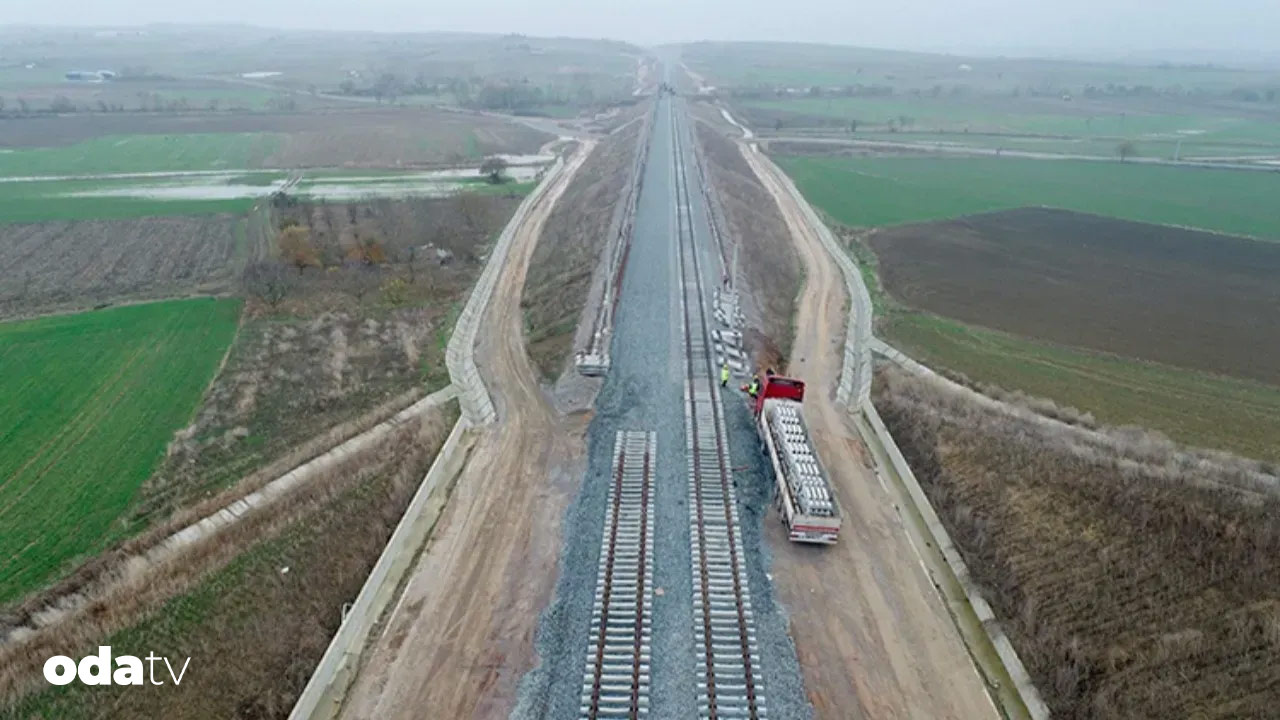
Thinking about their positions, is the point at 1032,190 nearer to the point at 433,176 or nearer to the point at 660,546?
the point at 433,176

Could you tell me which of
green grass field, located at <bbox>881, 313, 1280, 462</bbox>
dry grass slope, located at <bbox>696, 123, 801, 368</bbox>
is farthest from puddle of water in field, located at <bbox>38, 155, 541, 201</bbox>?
green grass field, located at <bbox>881, 313, 1280, 462</bbox>

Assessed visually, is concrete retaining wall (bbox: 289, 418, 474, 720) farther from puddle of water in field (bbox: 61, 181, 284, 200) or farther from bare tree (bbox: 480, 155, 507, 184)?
puddle of water in field (bbox: 61, 181, 284, 200)

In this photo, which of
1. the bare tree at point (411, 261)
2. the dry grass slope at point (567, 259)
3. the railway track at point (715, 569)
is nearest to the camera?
the railway track at point (715, 569)

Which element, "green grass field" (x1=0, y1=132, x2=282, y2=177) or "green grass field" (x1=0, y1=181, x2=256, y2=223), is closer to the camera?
"green grass field" (x1=0, y1=181, x2=256, y2=223)

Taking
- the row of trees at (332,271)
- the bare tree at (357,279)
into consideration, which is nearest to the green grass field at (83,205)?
the row of trees at (332,271)

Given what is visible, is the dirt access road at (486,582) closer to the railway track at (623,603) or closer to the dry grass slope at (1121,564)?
the railway track at (623,603)

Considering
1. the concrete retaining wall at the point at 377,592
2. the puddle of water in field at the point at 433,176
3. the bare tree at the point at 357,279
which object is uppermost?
the puddle of water in field at the point at 433,176

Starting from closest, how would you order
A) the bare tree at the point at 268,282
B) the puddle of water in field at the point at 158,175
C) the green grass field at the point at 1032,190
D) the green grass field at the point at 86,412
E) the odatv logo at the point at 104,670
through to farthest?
the odatv logo at the point at 104,670
the green grass field at the point at 86,412
the bare tree at the point at 268,282
the green grass field at the point at 1032,190
the puddle of water in field at the point at 158,175
